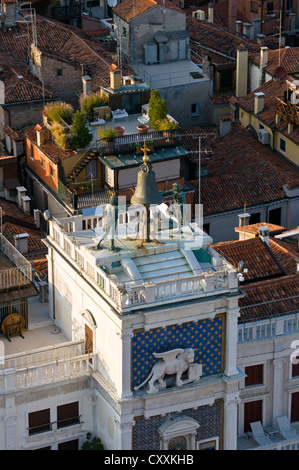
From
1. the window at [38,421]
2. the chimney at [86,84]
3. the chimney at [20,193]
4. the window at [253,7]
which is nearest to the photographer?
the window at [38,421]

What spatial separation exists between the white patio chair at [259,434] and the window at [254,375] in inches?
61.3

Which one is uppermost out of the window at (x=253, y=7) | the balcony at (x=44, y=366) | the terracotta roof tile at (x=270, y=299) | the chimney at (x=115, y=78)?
the window at (x=253, y=7)

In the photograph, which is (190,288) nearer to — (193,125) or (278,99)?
(278,99)

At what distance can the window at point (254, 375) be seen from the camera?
2229 inches

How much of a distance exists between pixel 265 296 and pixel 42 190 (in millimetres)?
23124

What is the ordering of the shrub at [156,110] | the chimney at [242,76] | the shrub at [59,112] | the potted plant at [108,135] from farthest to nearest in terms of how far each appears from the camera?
the chimney at [242,76]
the shrub at [59,112]
the shrub at [156,110]
the potted plant at [108,135]

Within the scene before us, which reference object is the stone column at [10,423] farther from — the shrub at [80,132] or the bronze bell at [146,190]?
the shrub at [80,132]

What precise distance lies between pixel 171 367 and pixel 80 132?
1055 inches

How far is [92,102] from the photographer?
7938 centimetres

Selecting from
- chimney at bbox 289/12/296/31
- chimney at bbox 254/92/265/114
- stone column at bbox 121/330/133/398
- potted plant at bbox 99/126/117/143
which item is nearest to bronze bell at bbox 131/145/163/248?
stone column at bbox 121/330/133/398

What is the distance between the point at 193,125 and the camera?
9081 centimetres

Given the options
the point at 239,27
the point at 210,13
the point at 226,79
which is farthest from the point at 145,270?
the point at 210,13

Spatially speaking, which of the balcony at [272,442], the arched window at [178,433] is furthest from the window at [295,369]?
the arched window at [178,433]

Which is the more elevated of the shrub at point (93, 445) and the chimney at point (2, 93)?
the chimney at point (2, 93)
